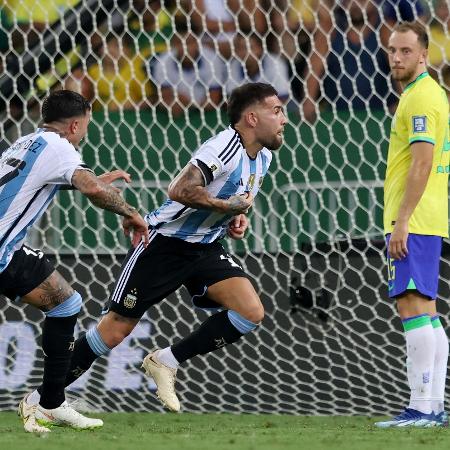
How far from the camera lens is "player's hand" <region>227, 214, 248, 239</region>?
216 inches

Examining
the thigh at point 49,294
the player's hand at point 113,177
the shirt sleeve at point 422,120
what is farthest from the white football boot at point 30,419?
the shirt sleeve at point 422,120

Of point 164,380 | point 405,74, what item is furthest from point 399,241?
point 164,380

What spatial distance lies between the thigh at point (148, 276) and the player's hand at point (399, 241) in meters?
0.96

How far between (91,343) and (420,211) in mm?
1518

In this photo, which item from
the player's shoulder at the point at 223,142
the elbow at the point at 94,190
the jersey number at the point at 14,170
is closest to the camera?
the elbow at the point at 94,190

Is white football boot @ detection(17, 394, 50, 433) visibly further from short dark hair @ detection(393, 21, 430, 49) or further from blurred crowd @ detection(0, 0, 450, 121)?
blurred crowd @ detection(0, 0, 450, 121)

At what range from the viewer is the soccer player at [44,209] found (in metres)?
4.67

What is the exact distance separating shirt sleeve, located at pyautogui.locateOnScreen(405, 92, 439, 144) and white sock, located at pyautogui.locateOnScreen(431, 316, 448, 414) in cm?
74

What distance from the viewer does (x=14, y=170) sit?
4723mm

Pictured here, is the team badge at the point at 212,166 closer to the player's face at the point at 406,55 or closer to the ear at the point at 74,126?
the ear at the point at 74,126

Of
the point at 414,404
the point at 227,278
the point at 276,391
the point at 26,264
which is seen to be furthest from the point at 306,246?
the point at 26,264

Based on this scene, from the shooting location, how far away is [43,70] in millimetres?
7031

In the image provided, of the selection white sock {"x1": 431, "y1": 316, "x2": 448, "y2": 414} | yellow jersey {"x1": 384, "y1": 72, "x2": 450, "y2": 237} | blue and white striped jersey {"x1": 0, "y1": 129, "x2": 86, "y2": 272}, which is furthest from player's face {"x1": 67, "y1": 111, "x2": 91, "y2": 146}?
white sock {"x1": 431, "y1": 316, "x2": 448, "y2": 414}

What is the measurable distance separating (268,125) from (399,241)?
87 cm
